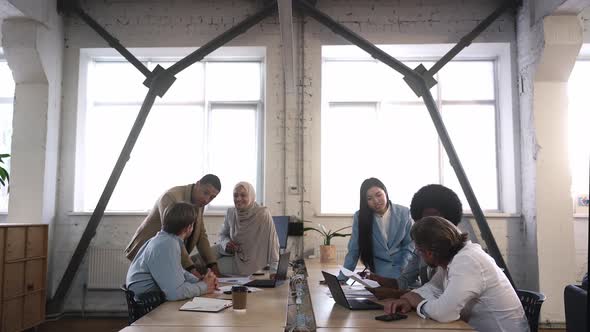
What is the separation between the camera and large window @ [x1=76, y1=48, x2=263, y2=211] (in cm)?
572

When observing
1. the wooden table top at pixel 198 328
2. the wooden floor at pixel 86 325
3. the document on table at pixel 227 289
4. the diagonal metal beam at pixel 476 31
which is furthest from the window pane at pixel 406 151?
the wooden table top at pixel 198 328

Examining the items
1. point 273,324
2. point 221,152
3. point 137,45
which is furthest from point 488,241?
point 137,45

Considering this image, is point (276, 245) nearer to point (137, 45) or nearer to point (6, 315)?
point (6, 315)

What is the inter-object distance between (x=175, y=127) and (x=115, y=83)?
93 centimetres

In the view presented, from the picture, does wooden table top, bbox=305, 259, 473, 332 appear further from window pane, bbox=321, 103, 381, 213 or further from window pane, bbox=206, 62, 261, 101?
window pane, bbox=206, 62, 261, 101

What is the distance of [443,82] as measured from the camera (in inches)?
227

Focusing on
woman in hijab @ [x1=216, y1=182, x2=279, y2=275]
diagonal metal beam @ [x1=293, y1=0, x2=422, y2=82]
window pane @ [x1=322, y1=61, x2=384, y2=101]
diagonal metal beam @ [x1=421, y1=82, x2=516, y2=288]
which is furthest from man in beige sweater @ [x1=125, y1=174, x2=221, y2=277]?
window pane @ [x1=322, y1=61, x2=384, y2=101]

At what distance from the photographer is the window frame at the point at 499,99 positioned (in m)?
5.34

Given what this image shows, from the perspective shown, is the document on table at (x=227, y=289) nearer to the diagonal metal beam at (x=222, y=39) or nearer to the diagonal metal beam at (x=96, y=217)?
the diagonal metal beam at (x=96, y=217)

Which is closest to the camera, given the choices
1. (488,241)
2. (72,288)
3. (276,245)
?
(276,245)

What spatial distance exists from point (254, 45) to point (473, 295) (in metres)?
4.19

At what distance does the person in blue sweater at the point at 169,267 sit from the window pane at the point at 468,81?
4151 millimetres

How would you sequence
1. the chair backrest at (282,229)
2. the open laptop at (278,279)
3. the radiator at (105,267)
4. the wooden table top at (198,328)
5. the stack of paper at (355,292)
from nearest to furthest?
the wooden table top at (198,328) → the stack of paper at (355,292) → the open laptop at (278,279) → the chair backrest at (282,229) → the radiator at (105,267)

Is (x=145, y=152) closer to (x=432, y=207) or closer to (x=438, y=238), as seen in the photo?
(x=432, y=207)
